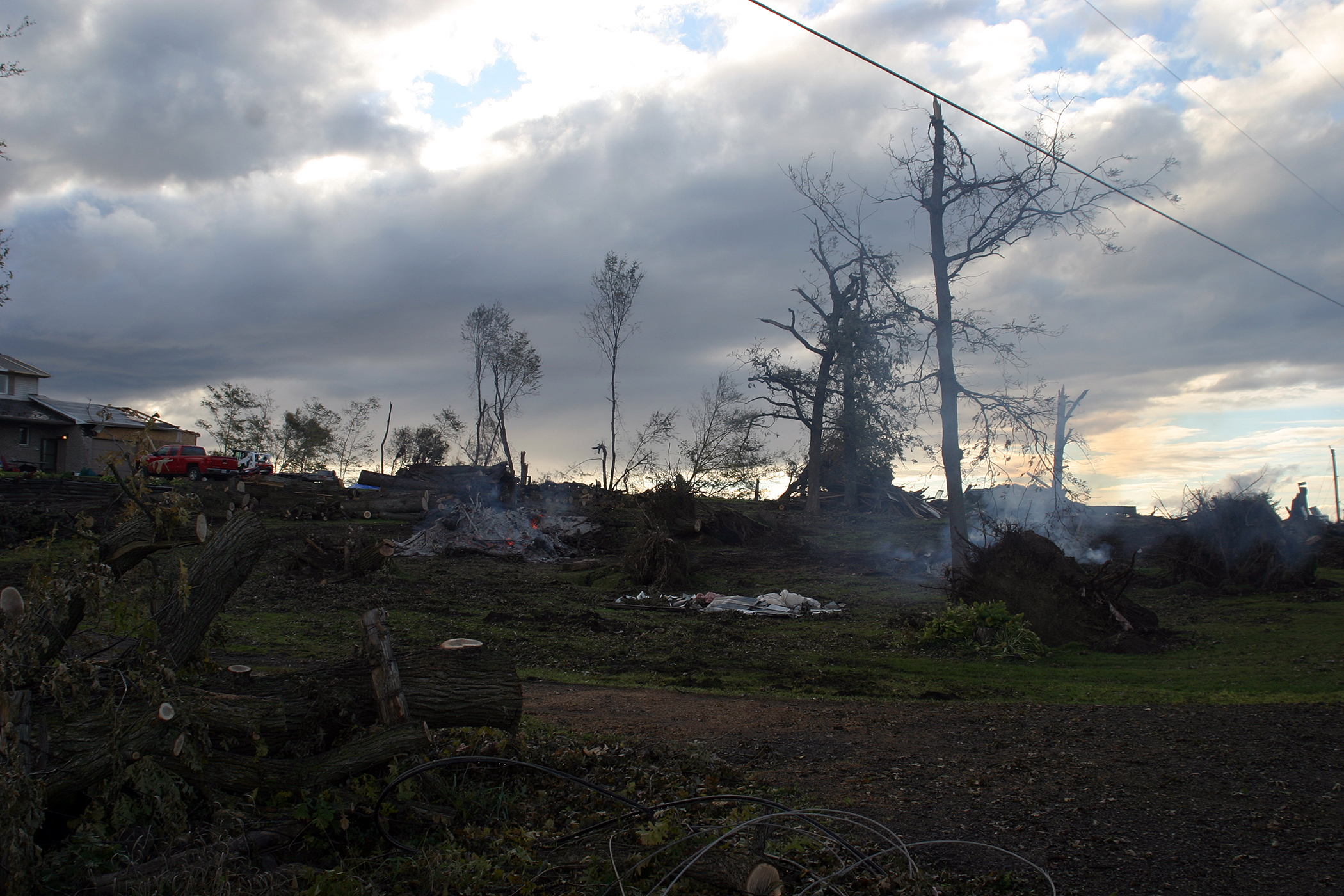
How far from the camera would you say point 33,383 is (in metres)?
42.4

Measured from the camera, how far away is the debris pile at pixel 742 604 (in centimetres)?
1459

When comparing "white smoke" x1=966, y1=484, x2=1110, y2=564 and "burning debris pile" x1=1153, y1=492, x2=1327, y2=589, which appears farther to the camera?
"white smoke" x1=966, y1=484, x2=1110, y2=564

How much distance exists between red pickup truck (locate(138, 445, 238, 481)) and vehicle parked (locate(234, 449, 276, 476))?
63 centimetres

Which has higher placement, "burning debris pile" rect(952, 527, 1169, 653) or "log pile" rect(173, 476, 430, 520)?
"log pile" rect(173, 476, 430, 520)

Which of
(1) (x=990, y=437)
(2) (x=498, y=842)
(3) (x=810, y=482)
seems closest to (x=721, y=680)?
(2) (x=498, y=842)

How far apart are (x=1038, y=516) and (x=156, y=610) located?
22751mm

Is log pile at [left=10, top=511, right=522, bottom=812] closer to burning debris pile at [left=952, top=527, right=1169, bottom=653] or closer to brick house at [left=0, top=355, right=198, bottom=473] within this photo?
burning debris pile at [left=952, top=527, right=1169, bottom=653]

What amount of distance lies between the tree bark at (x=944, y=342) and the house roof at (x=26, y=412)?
1597 inches

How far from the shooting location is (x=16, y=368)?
41375mm

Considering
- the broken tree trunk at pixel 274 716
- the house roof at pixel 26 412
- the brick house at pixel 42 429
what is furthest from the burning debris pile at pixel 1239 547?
the house roof at pixel 26 412

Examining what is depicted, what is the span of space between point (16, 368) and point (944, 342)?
46972mm

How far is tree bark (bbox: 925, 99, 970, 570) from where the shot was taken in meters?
16.2

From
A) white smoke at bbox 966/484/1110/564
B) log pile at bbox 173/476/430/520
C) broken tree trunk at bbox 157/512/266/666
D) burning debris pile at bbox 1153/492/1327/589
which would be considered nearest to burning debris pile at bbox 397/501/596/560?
log pile at bbox 173/476/430/520

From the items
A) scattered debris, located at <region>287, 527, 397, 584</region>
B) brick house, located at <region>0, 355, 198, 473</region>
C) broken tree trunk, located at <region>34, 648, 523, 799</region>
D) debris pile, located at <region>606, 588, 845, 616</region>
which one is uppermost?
brick house, located at <region>0, 355, 198, 473</region>
